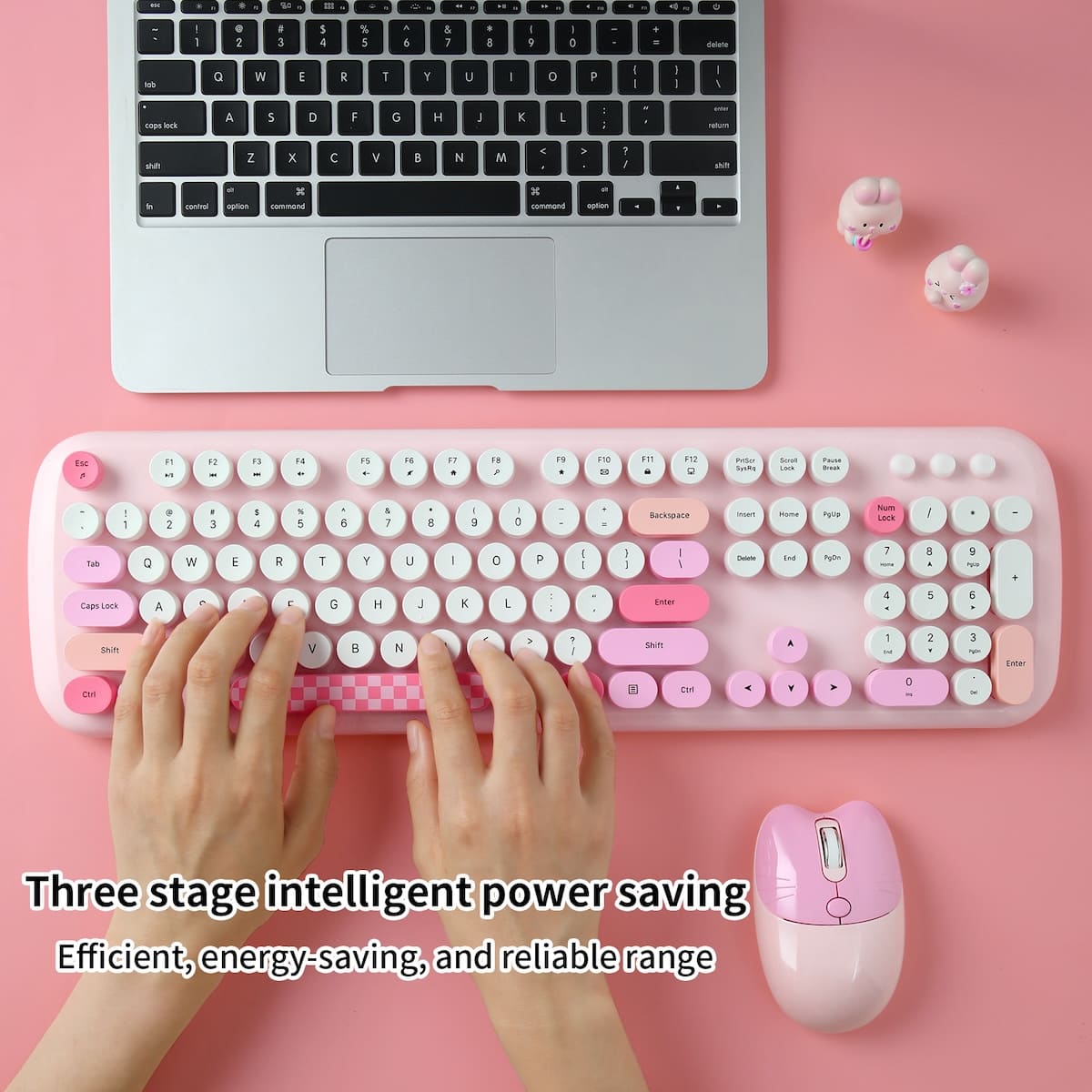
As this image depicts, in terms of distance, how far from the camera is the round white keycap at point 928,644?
Answer: 25.2 inches

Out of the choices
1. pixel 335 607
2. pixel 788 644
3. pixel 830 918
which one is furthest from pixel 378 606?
pixel 830 918

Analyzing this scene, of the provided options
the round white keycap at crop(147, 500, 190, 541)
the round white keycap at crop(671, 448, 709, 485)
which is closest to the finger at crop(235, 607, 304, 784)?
the round white keycap at crop(147, 500, 190, 541)

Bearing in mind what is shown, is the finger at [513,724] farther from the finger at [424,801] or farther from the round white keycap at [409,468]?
the round white keycap at [409,468]

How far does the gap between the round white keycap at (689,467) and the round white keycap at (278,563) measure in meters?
0.33

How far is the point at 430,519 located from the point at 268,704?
20 cm

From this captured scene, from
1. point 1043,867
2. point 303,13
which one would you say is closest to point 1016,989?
point 1043,867

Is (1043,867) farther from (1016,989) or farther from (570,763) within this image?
(570,763)

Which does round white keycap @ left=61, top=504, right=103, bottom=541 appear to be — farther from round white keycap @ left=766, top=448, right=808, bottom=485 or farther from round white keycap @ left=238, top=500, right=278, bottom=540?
round white keycap @ left=766, top=448, right=808, bottom=485

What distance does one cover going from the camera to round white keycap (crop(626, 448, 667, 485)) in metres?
0.64

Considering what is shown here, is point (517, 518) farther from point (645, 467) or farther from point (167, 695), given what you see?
point (167, 695)

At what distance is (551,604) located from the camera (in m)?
0.63

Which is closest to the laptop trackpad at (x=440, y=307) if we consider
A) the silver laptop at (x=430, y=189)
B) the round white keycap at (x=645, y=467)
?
the silver laptop at (x=430, y=189)

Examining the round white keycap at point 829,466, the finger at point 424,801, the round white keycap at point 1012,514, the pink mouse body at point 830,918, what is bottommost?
the pink mouse body at point 830,918

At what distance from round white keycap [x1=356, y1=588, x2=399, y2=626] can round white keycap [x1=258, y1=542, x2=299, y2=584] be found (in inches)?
2.6
